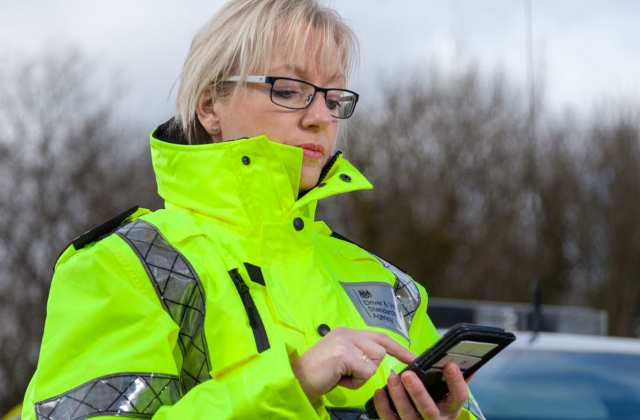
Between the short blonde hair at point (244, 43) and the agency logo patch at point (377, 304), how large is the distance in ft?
1.51

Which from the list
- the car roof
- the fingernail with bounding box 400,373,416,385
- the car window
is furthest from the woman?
the car roof

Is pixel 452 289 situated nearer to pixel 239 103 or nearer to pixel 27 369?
pixel 27 369

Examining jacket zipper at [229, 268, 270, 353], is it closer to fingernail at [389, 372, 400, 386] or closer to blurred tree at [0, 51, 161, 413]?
fingernail at [389, 372, 400, 386]

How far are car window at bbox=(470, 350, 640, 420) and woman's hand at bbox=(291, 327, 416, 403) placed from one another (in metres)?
2.66

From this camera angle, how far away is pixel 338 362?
1775 millimetres

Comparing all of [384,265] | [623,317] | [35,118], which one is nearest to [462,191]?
[623,317]

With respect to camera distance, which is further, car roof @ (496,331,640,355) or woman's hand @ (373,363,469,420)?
car roof @ (496,331,640,355)

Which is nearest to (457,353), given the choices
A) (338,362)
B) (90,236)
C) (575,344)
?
(338,362)

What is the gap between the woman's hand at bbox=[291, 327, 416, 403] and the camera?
1781 millimetres

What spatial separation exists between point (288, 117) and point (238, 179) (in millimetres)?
196

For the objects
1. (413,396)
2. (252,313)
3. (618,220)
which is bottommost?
(618,220)

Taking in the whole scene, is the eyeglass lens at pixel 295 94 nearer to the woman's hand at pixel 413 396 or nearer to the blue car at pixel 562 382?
the woman's hand at pixel 413 396

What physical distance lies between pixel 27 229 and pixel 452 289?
37.5 ft

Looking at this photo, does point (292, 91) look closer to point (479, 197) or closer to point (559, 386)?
point (559, 386)
